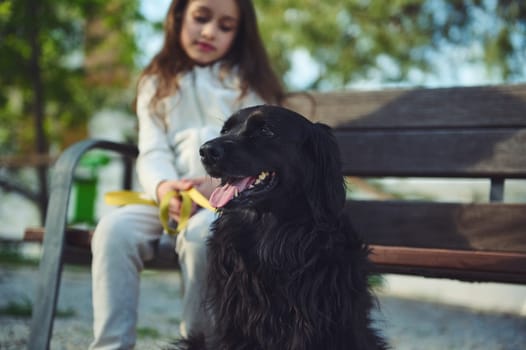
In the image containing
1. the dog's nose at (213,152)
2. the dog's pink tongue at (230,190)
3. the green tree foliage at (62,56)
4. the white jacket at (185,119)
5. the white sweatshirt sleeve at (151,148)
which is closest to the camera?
the dog's nose at (213,152)

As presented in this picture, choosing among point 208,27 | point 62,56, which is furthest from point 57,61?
point 208,27

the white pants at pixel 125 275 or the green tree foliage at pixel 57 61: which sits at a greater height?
the green tree foliage at pixel 57 61

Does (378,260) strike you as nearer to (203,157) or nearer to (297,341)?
(297,341)

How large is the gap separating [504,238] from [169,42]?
182 cm

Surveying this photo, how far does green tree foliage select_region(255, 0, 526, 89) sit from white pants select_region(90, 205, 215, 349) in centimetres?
690

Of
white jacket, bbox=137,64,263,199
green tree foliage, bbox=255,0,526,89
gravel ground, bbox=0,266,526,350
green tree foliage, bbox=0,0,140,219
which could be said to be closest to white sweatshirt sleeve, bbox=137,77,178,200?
white jacket, bbox=137,64,263,199

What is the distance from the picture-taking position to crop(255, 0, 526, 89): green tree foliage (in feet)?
27.6

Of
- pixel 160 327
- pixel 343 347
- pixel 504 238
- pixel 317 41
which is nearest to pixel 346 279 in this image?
pixel 343 347

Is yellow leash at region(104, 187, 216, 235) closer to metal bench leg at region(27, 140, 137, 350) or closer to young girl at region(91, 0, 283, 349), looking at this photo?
young girl at region(91, 0, 283, 349)

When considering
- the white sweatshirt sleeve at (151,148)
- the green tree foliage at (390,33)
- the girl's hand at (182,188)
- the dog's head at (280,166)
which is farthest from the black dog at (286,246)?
the green tree foliage at (390,33)

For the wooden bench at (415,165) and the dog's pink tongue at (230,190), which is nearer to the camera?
the dog's pink tongue at (230,190)

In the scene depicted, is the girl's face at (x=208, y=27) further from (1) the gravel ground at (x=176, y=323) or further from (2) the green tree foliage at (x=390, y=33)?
(2) the green tree foliage at (x=390, y=33)

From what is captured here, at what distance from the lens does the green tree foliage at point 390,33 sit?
27.6 ft

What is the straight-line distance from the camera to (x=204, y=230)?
8.08ft
